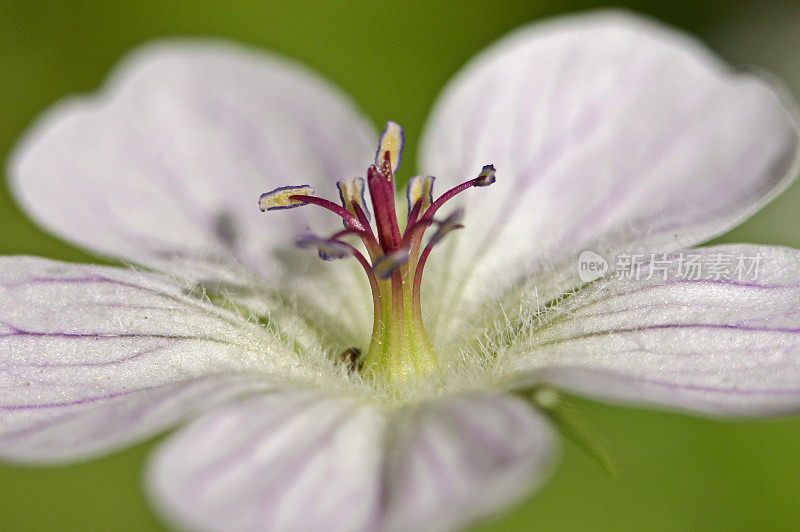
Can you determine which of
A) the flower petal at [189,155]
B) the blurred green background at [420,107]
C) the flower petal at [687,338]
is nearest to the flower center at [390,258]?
the flower petal at [687,338]

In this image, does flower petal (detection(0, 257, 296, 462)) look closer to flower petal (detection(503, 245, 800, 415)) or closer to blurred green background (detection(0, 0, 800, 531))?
flower petal (detection(503, 245, 800, 415))

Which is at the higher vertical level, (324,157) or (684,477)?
(324,157)

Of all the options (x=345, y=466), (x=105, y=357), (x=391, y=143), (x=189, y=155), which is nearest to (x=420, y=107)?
(x=189, y=155)

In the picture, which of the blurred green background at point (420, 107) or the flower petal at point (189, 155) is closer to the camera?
the flower petal at point (189, 155)

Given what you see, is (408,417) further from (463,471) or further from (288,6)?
(288,6)

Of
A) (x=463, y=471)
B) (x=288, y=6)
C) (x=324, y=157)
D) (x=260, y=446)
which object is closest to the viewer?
(x=463, y=471)

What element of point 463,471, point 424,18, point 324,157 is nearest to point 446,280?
point 324,157

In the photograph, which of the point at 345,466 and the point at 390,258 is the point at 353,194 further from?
the point at 345,466

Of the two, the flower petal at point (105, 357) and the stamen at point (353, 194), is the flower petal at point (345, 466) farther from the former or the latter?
the stamen at point (353, 194)
